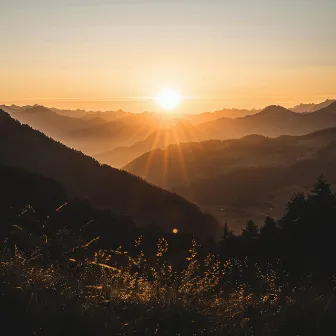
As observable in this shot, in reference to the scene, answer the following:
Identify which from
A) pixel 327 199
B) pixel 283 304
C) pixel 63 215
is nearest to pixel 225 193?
pixel 327 199

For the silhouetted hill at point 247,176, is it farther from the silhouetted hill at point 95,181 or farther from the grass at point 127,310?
the grass at point 127,310

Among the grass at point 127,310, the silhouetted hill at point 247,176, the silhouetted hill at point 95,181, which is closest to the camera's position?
the grass at point 127,310

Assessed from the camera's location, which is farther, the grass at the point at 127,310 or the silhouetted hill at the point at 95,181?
the silhouetted hill at the point at 95,181

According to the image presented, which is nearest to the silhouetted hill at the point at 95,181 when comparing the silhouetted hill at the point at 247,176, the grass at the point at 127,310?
the silhouetted hill at the point at 247,176

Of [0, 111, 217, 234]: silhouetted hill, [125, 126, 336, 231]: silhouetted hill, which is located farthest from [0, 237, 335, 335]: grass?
[125, 126, 336, 231]: silhouetted hill

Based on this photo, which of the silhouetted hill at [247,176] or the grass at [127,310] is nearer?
the grass at [127,310]

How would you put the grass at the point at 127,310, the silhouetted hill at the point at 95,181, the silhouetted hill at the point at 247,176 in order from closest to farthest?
the grass at the point at 127,310 → the silhouetted hill at the point at 95,181 → the silhouetted hill at the point at 247,176

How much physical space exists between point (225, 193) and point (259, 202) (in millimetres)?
16434

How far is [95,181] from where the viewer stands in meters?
79.9

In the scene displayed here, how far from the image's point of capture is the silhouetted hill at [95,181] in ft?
235

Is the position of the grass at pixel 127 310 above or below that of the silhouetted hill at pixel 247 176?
above

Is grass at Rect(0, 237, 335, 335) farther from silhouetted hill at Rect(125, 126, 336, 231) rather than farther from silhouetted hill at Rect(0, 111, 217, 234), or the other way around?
silhouetted hill at Rect(125, 126, 336, 231)

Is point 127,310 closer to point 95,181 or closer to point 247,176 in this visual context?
point 95,181

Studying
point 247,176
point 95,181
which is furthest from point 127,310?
point 247,176
